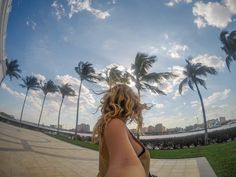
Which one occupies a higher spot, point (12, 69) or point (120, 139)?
point (12, 69)

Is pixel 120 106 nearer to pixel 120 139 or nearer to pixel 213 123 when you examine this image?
pixel 120 139

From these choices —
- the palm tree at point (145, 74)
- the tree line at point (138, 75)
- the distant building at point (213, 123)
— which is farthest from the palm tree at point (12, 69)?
the distant building at point (213, 123)

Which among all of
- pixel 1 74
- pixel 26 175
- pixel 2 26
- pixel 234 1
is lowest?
pixel 26 175

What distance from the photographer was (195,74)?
0.97m

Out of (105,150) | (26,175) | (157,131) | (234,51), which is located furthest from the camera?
(157,131)

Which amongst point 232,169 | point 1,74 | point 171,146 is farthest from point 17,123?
point 232,169

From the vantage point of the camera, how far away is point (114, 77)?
833 millimetres

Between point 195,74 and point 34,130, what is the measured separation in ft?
2.42

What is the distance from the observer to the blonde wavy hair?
62 centimetres

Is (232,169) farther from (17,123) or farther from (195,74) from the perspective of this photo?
(17,123)

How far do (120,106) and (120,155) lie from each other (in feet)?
0.78

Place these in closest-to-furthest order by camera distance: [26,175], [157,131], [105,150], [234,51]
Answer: [105,150] → [26,175] → [234,51] → [157,131]

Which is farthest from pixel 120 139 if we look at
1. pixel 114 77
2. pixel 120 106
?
pixel 114 77

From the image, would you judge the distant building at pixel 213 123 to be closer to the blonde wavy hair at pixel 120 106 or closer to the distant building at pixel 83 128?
the blonde wavy hair at pixel 120 106
